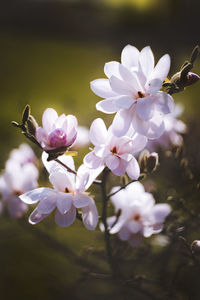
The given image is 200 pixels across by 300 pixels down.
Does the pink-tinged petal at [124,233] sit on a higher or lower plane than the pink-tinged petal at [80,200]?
lower

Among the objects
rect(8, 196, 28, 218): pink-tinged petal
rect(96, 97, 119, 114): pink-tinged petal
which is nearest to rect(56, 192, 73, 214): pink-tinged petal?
rect(96, 97, 119, 114): pink-tinged petal

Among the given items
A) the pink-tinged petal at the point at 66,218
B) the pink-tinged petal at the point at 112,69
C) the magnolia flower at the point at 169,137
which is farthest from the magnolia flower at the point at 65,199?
the magnolia flower at the point at 169,137

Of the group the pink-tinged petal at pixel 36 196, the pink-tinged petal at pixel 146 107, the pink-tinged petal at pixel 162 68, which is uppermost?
the pink-tinged petal at pixel 162 68

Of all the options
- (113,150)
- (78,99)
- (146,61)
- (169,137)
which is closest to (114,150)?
(113,150)

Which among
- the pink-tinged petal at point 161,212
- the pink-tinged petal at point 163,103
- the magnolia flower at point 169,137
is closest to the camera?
the pink-tinged petal at point 163,103

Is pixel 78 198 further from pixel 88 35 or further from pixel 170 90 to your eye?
pixel 88 35

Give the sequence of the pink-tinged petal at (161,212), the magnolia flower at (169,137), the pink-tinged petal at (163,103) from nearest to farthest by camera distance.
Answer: the pink-tinged petal at (163,103) < the pink-tinged petal at (161,212) < the magnolia flower at (169,137)

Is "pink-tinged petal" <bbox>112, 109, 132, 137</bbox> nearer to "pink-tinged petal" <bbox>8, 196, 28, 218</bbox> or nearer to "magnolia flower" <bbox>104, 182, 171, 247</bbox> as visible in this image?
"magnolia flower" <bbox>104, 182, 171, 247</bbox>

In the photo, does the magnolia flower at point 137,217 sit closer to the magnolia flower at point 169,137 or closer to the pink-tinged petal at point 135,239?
the pink-tinged petal at point 135,239
